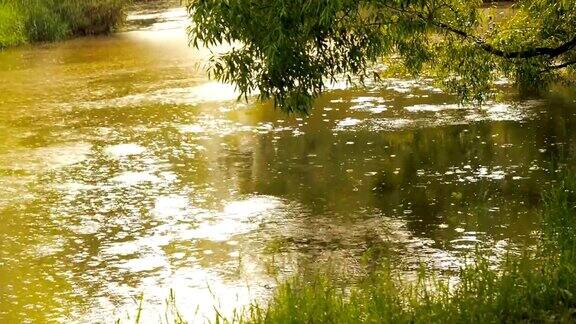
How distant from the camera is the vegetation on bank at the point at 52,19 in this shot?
2702cm

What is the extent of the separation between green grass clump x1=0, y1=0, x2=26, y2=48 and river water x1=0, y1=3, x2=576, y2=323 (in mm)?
9431

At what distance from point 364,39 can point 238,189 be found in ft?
8.74

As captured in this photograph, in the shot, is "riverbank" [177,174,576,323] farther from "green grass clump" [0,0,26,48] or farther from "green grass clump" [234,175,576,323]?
"green grass clump" [0,0,26,48]

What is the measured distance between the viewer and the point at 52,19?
90.6 feet

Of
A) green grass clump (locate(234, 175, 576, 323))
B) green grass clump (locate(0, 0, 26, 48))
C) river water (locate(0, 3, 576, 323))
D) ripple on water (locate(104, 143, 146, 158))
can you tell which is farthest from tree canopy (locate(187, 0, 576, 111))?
green grass clump (locate(0, 0, 26, 48))

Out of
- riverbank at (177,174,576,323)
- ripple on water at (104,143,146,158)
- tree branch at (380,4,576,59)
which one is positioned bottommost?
ripple on water at (104,143,146,158)

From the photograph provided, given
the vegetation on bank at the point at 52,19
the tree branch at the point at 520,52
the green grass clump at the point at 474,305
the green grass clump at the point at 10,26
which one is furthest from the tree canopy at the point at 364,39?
the vegetation on bank at the point at 52,19

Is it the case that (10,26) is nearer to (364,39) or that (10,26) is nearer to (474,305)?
(364,39)

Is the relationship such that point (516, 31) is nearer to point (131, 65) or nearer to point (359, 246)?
point (359, 246)

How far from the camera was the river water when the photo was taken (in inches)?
316

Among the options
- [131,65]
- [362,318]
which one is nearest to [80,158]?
[362,318]

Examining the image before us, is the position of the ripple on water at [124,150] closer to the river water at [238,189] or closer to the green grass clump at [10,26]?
the river water at [238,189]

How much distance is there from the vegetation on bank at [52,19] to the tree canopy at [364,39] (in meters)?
17.9

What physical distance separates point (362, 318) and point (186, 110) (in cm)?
1056
